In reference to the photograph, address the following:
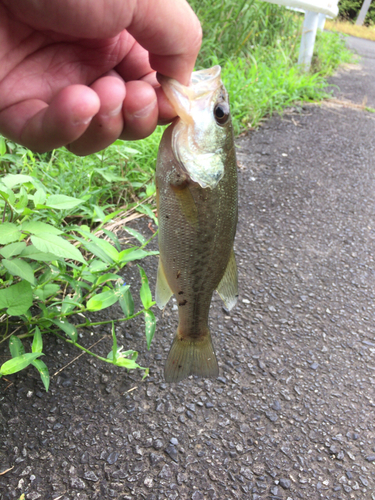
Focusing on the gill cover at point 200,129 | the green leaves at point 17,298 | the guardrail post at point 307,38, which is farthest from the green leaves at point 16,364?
the guardrail post at point 307,38

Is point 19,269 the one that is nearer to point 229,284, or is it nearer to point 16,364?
point 16,364

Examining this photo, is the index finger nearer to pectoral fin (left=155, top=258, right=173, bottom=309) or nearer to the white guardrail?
pectoral fin (left=155, top=258, right=173, bottom=309)

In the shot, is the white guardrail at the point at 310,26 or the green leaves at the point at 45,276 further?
the white guardrail at the point at 310,26

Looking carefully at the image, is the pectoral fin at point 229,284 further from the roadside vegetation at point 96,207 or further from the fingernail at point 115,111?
the fingernail at point 115,111

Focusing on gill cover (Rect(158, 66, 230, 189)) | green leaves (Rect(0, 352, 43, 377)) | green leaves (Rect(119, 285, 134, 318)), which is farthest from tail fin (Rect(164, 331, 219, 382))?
gill cover (Rect(158, 66, 230, 189))

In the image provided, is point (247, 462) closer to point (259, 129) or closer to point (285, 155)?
point (285, 155)
